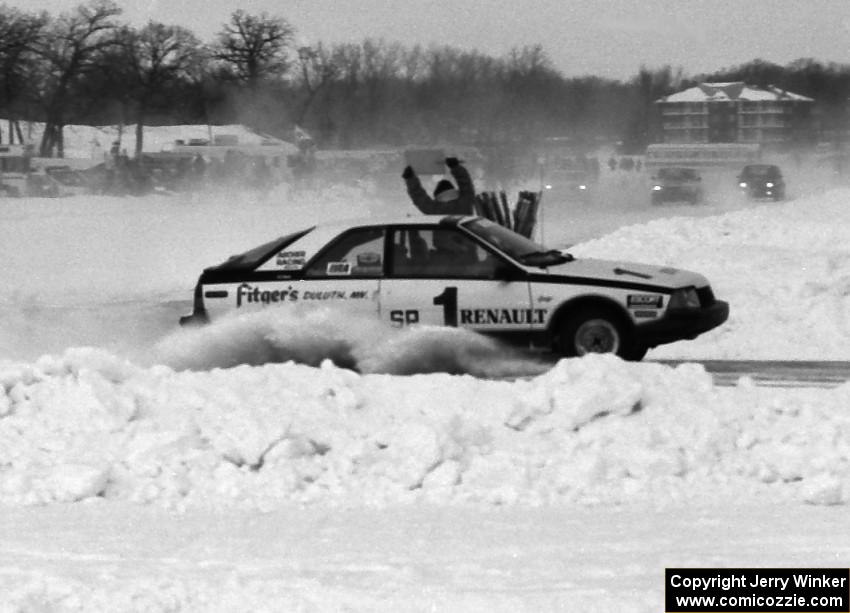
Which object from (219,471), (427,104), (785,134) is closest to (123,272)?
(219,471)

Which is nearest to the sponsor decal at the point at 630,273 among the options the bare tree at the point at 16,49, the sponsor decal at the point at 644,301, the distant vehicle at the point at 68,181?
the sponsor decal at the point at 644,301

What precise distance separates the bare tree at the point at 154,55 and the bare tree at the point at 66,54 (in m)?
1.25

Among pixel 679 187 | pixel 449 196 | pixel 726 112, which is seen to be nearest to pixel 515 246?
pixel 449 196

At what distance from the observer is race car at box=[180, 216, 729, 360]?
11.1 meters

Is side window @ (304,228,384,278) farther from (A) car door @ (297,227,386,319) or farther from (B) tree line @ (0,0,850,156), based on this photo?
(B) tree line @ (0,0,850,156)

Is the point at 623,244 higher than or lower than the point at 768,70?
lower

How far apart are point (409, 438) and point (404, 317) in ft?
11.4

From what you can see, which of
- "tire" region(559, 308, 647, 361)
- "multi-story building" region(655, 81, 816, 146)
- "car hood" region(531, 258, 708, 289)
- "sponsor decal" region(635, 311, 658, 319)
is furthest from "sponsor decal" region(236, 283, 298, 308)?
"multi-story building" region(655, 81, 816, 146)

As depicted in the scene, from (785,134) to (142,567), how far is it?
290ft

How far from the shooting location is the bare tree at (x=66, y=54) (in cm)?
5809

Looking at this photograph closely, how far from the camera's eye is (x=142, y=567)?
6.28 meters

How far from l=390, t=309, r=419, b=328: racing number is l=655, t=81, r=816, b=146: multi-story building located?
283ft

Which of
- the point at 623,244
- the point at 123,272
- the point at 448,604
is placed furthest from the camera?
the point at 123,272

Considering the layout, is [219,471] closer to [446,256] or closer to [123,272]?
[446,256]
